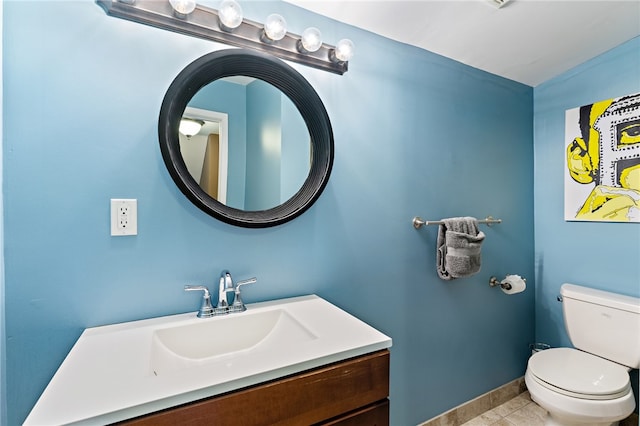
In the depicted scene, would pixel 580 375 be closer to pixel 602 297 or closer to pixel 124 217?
pixel 602 297

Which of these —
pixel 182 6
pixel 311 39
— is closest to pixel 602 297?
pixel 311 39

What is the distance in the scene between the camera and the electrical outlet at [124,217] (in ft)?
3.15

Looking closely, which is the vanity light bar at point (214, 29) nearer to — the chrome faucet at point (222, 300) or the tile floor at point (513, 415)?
the chrome faucet at point (222, 300)

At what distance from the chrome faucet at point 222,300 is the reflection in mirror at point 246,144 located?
29cm

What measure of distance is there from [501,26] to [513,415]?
2.22 m

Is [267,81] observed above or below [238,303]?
above

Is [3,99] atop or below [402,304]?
atop

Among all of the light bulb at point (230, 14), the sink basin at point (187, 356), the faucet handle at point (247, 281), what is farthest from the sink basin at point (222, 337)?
the light bulb at point (230, 14)

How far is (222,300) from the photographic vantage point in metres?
1.06

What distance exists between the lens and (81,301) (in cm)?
93

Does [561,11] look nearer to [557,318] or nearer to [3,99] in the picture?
[557,318]

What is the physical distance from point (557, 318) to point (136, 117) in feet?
8.60

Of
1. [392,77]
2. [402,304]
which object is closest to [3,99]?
[392,77]

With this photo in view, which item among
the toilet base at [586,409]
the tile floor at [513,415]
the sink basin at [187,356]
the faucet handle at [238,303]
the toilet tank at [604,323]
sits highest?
the faucet handle at [238,303]
